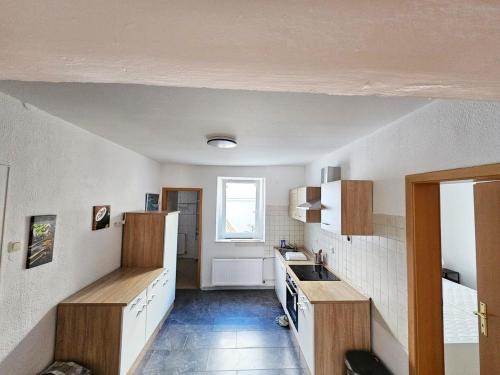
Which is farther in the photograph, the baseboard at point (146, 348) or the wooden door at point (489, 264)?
the baseboard at point (146, 348)

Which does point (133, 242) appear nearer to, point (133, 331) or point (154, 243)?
point (154, 243)

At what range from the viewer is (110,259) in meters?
2.96

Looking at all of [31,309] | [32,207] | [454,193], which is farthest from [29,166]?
[454,193]

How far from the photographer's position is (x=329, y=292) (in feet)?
7.91

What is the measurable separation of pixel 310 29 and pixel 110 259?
3.33 metres

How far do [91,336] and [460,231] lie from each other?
16.4 feet

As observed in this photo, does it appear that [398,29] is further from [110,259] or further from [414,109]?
[110,259]

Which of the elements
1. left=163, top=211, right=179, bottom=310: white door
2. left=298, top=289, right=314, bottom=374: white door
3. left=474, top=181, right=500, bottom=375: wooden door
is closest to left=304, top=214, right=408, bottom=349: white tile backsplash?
left=474, top=181, right=500, bottom=375: wooden door

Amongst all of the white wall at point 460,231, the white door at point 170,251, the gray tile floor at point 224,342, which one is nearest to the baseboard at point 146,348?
the gray tile floor at point 224,342

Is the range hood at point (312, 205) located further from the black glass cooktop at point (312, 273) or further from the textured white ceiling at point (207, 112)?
the textured white ceiling at point (207, 112)

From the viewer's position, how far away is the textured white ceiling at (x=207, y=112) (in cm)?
145

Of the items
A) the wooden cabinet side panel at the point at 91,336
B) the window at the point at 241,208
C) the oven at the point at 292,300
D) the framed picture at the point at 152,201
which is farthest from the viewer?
the window at the point at 241,208

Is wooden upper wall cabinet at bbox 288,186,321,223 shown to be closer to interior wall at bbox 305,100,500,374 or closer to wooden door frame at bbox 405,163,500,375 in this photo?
interior wall at bbox 305,100,500,374

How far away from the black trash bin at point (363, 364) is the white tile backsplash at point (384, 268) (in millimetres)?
309
